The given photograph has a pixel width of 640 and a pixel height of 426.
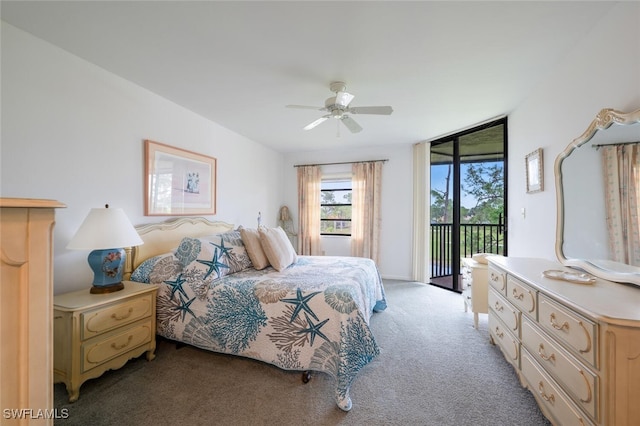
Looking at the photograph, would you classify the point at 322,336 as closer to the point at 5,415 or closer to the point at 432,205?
the point at 5,415

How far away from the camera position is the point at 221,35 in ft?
5.82

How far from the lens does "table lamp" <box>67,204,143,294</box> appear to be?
183 centimetres

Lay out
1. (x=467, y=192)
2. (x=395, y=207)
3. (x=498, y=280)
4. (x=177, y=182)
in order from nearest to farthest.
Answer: (x=498, y=280) < (x=177, y=182) < (x=467, y=192) < (x=395, y=207)

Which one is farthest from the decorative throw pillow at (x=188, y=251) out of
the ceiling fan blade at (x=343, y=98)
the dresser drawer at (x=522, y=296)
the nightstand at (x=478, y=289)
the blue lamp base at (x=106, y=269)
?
the nightstand at (x=478, y=289)

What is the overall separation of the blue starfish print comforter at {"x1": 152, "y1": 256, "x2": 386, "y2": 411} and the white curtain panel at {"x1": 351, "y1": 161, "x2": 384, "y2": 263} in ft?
8.14

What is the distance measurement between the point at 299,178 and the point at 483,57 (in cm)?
376

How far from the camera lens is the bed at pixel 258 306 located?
1.80 metres

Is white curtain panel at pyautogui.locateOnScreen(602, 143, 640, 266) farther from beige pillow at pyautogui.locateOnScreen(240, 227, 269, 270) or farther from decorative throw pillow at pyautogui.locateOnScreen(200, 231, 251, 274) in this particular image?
decorative throw pillow at pyautogui.locateOnScreen(200, 231, 251, 274)

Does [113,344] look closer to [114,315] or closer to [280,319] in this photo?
[114,315]

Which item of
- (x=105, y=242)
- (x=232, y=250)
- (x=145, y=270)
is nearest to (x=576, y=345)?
(x=232, y=250)

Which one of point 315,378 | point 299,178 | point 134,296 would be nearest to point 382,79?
point 315,378

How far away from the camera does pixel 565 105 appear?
6.72 feet

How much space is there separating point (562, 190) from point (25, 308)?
3088 millimetres

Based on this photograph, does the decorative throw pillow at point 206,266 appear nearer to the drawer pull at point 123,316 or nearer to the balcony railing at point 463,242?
the drawer pull at point 123,316
